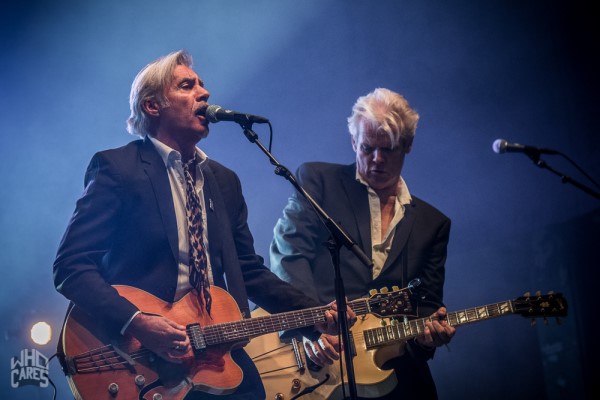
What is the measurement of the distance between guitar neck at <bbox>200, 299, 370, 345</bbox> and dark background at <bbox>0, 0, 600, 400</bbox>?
2.23m

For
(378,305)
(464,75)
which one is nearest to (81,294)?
(378,305)

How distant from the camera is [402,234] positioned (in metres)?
4.22

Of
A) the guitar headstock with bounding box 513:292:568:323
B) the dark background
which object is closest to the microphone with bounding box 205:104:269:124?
the guitar headstock with bounding box 513:292:568:323

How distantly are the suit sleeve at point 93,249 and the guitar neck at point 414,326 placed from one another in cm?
152

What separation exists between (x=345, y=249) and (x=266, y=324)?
0.98 m

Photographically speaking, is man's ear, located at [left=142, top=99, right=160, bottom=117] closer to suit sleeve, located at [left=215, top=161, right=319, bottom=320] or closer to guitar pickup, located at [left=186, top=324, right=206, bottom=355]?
suit sleeve, located at [left=215, top=161, right=319, bottom=320]

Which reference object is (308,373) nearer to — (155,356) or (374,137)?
(155,356)

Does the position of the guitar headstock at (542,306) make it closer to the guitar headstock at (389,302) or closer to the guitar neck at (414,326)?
the guitar neck at (414,326)

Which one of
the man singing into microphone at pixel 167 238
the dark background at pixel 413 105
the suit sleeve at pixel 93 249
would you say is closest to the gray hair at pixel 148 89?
the man singing into microphone at pixel 167 238

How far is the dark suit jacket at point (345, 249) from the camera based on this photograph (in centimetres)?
404

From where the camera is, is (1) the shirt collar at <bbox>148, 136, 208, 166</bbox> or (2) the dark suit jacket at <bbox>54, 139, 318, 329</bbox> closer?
(2) the dark suit jacket at <bbox>54, 139, 318, 329</bbox>

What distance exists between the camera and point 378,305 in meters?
3.75

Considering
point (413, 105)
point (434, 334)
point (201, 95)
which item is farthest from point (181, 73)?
point (413, 105)

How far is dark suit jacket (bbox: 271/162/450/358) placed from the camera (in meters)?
4.04
